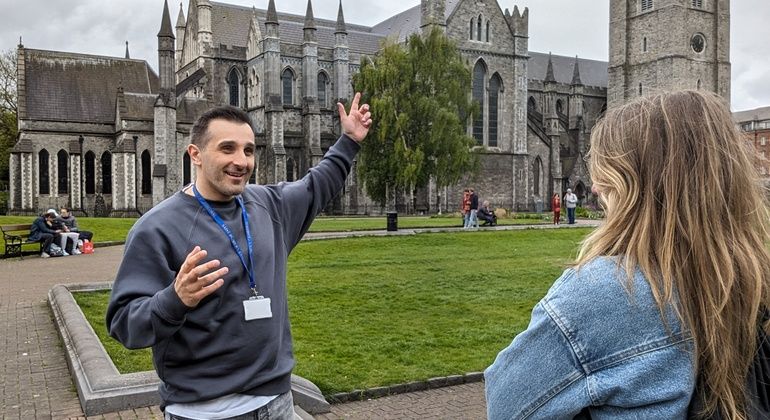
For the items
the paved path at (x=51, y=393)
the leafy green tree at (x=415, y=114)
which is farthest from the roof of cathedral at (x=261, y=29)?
the paved path at (x=51, y=393)

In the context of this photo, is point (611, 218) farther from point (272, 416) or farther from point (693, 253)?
point (272, 416)

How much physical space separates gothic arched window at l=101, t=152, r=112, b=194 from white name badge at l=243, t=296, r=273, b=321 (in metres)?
43.7

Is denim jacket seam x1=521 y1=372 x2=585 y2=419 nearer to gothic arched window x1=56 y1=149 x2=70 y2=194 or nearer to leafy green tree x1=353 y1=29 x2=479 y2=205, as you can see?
leafy green tree x1=353 y1=29 x2=479 y2=205

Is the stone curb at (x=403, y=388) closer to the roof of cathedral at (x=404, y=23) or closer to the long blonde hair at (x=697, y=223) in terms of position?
the long blonde hair at (x=697, y=223)

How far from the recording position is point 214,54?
47250 mm

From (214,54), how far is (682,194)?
1910 inches

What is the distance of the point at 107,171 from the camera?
43.7 m

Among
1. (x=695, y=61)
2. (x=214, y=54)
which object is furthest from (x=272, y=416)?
(x=695, y=61)

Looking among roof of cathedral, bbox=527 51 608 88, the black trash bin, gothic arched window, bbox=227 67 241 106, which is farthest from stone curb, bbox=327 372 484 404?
roof of cathedral, bbox=527 51 608 88

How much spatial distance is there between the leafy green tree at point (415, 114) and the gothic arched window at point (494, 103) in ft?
43.3

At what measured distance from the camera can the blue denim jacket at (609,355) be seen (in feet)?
5.00

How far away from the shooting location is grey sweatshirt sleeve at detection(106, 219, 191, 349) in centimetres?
240

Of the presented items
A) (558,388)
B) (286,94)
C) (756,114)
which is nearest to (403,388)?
(558,388)

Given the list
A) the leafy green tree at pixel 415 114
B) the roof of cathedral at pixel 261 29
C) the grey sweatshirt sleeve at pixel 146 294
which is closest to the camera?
the grey sweatshirt sleeve at pixel 146 294
